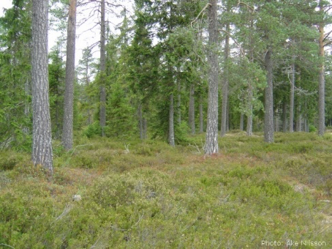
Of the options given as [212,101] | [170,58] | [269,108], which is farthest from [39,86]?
[269,108]

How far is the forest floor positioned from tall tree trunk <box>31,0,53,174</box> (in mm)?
440

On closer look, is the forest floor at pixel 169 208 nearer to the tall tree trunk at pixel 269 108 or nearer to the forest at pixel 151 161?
the forest at pixel 151 161

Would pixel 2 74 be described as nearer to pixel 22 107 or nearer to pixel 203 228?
pixel 22 107

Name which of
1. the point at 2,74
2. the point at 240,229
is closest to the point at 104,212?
the point at 240,229

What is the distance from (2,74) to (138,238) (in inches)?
350

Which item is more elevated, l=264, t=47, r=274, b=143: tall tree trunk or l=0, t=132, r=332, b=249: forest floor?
l=264, t=47, r=274, b=143: tall tree trunk

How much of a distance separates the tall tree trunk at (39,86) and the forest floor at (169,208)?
44cm

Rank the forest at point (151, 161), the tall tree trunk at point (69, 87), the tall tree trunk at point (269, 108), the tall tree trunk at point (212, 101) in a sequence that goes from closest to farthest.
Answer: the forest at point (151, 161), the tall tree trunk at point (212, 101), the tall tree trunk at point (69, 87), the tall tree trunk at point (269, 108)

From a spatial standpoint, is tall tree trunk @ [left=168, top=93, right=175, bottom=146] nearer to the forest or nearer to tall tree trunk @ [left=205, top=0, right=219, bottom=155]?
the forest

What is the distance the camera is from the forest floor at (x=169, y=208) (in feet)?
12.7

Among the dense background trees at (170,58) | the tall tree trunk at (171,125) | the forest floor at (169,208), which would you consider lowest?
the forest floor at (169,208)

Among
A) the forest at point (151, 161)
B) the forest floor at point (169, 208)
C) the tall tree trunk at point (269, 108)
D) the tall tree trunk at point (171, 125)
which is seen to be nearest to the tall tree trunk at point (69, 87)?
the forest at point (151, 161)

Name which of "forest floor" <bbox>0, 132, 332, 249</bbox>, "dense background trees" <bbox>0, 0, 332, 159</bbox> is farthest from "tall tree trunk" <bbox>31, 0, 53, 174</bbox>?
"dense background trees" <bbox>0, 0, 332, 159</bbox>

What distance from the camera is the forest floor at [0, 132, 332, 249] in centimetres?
387
